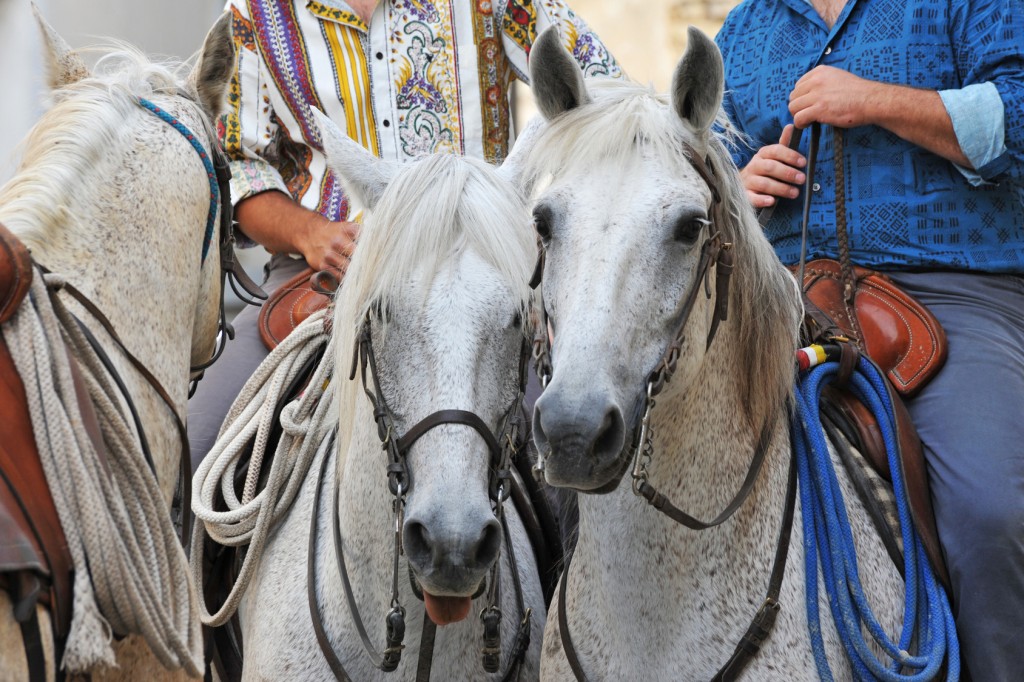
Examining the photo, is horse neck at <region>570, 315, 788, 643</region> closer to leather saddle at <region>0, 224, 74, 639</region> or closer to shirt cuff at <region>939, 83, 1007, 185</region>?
A: shirt cuff at <region>939, 83, 1007, 185</region>

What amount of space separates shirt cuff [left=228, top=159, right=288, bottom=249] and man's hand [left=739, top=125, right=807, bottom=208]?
61.2 inches

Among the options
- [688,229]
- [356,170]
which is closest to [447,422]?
[688,229]

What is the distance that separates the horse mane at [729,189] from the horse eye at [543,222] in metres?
0.10

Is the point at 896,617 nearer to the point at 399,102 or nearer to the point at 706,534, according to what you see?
the point at 706,534

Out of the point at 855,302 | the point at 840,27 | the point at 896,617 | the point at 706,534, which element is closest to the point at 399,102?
Answer: the point at 840,27

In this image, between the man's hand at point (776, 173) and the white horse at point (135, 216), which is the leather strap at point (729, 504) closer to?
the man's hand at point (776, 173)

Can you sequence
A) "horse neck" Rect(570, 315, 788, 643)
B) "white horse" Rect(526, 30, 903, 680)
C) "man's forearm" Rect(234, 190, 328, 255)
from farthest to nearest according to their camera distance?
"man's forearm" Rect(234, 190, 328, 255), "horse neck" Rect(570, 315, 788, 643), "white horse" Rect(526, 30, 903, 680)

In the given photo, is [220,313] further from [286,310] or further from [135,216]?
[286,310]

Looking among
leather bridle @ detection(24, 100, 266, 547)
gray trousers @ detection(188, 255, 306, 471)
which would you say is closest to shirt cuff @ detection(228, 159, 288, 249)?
gray trousers @ detection(188, 255, 306, 471)

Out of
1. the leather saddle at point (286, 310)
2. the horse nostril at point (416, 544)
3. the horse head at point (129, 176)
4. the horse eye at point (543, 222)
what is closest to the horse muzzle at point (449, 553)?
the horse nostril at point (416, 544)

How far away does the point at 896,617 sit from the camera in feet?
7.75

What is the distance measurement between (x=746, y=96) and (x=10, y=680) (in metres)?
2.47

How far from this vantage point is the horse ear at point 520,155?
2680mm

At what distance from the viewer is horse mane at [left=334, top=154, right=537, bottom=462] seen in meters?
2.39
